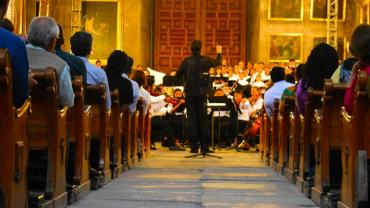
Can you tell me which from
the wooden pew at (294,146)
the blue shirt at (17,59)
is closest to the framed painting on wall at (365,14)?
the wooden pew at (294,146)

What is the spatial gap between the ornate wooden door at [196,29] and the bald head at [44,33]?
21693mm

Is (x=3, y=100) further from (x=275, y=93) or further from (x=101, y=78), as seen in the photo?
(x=275, y=93)

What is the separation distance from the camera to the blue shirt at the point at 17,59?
14.9ft

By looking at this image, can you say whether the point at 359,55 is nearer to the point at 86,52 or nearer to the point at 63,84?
the point at 63,84

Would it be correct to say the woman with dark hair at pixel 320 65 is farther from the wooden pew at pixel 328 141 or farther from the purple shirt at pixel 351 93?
the purple shirt at pixel 351 93

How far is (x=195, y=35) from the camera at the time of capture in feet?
94.0

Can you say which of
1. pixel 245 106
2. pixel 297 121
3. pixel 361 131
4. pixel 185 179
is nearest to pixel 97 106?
pixel 185 179

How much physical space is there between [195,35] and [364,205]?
76.7 feet

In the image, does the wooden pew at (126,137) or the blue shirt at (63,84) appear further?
the wooden pew at (126,137)

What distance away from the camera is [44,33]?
6680 mm

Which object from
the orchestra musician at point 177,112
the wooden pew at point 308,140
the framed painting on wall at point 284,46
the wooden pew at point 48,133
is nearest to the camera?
the wooden pew at point 48,133

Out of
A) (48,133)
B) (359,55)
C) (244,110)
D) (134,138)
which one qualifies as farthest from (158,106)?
(359,55)

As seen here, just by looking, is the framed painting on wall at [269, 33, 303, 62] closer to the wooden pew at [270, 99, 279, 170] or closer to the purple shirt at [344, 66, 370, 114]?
the wooden pew at [270, 99, 279, 170]

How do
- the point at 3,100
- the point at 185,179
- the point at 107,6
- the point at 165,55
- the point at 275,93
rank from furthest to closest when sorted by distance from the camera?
the point at 165,55 → the point at 107,6 → the point at 275,93 → the point at 185,179 → the point at 3,100
